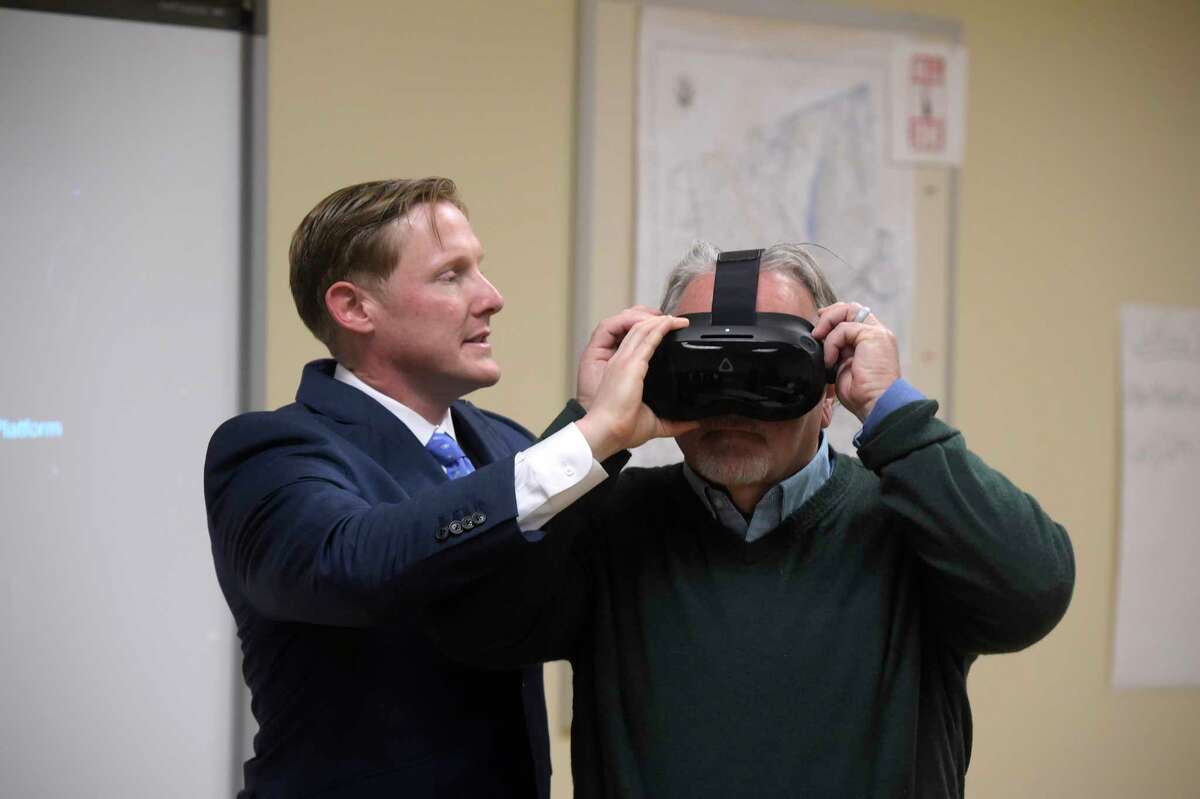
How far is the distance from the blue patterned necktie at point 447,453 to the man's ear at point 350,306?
0.53ft

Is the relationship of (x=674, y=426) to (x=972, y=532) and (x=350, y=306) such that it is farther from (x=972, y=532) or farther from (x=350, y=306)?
(x=350, y=306)

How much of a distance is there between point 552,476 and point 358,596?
0.22 meters

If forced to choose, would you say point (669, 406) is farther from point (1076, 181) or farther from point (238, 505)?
point (1076, 181)

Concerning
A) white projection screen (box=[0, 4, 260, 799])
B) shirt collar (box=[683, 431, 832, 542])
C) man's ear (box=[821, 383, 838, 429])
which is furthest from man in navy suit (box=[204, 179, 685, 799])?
white projection screen (box=[0, 4, 260, 799])

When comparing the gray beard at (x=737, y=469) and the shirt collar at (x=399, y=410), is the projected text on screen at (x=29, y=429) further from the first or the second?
the gray beard at (x=737, y=469)

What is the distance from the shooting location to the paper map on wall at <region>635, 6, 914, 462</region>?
2.56 metres

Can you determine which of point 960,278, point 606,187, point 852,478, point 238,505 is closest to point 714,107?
point 606,187

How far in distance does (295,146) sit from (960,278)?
154cm

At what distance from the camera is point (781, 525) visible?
1.33 m

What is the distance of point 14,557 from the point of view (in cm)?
221

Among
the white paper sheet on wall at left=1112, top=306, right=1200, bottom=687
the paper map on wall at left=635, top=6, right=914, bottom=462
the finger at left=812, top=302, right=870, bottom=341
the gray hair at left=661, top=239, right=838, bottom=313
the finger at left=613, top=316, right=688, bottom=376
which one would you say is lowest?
the white paper sheet on wall at left=1112, top=306, right=1200, bottom=687

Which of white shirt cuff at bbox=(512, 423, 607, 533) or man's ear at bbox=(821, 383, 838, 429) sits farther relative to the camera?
man's ear at bbox=(821, 383, 838, 429)

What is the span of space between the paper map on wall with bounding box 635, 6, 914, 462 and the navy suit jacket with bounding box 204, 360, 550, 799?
3.98 ft

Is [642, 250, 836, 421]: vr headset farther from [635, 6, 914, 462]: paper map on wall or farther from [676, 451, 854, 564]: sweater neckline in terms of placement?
[635, 6, 914, 462]: paper map on wall
